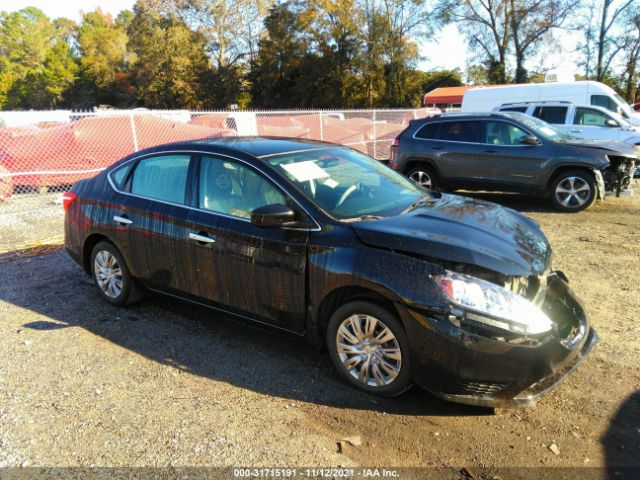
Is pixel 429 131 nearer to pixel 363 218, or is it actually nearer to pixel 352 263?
pixel 363 218

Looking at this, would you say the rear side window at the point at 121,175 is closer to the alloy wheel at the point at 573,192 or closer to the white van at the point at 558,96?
the alloy wheel at the point at 573,192

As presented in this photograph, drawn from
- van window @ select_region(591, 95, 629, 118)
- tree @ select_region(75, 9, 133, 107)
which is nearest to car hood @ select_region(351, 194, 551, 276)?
van window @ select_region(591, 95, 629, 118)

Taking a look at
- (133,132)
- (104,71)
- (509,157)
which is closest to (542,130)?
(509,157)

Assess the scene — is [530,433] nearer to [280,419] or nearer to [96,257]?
[280,419]

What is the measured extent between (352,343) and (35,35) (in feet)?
388

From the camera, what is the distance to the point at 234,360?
3957 millimetres

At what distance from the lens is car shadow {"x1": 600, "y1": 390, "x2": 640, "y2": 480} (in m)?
2.68

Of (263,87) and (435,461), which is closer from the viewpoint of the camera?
(435,461)

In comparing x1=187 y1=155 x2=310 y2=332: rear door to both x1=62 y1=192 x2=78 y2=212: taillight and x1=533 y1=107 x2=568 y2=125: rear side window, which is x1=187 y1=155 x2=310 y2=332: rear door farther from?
x1=533 y1=107 x2=568 y2=125: rear side window

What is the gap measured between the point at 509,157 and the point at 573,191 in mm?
1207

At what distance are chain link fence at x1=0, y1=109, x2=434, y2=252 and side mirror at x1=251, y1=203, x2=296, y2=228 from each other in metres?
5.91

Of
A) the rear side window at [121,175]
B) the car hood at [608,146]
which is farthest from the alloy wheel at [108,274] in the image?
the car hood at [608,146]

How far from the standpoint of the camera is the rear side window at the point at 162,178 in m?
4.38

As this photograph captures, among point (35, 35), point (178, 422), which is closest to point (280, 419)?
point (178, 422)
